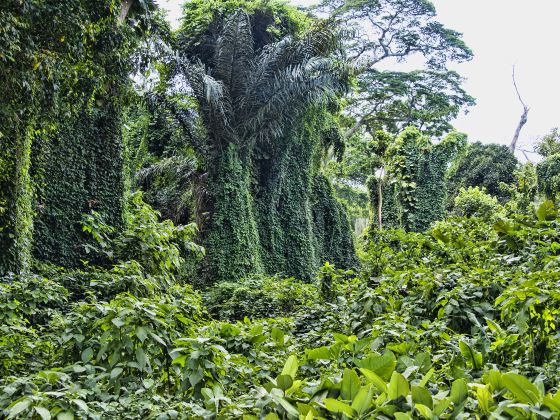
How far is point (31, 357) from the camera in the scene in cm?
391

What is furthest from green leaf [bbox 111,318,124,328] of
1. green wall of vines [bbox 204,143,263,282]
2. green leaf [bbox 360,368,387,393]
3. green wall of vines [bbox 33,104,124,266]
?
green wall of vines [bbox 204,143,263,282]

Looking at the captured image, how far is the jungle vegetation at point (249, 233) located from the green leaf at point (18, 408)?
0.15 ft

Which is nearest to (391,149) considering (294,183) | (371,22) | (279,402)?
(294,183)

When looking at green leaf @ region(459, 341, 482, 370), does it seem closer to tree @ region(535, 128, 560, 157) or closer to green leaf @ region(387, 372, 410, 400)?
green leaf @ region(387, 372, 410, 400)

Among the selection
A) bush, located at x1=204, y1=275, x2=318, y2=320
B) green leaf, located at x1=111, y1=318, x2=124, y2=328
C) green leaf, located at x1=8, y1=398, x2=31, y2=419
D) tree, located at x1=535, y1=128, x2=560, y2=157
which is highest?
tree, located at x1=535, y1=128, x2=560, y2=157

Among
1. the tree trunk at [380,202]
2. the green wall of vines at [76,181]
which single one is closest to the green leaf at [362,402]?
the green wall of vines at [76,181]

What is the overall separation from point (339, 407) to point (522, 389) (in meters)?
0.50

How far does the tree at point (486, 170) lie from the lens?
27281 millimetres

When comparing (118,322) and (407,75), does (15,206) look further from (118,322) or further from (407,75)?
(407,75)

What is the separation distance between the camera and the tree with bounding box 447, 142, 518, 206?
27.3 meters

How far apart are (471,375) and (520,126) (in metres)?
33.9

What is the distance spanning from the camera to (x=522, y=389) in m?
1.38

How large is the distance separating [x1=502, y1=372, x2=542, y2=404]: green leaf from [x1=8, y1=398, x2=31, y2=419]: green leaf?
5.41ft

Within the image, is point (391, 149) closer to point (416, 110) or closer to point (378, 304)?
point (416, 110)
